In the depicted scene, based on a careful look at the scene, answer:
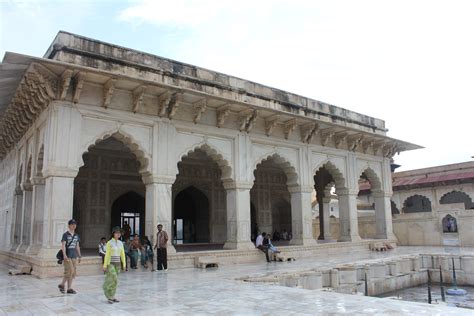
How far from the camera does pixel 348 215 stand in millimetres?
16031

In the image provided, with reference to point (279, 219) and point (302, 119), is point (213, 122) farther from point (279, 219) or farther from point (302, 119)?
point (279, 219)

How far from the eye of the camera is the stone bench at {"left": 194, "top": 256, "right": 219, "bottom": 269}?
10882mm

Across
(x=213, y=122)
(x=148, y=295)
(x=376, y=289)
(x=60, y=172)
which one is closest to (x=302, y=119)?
(x=213, y=122)

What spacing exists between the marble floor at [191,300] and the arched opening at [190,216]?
30.2 ft

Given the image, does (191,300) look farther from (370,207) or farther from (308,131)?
(370,207)

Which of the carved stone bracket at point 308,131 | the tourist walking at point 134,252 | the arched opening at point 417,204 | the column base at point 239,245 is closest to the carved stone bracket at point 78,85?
the tourist walking at point 134,252

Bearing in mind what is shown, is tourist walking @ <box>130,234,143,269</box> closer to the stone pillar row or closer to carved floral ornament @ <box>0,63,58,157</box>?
the stone pillar row

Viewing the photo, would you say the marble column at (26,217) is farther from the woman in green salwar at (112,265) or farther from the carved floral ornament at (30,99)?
the woman in green salwar at (112,265)

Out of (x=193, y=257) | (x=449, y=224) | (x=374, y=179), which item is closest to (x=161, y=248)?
(x=193, y=257)

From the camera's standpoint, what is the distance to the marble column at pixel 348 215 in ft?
52.4

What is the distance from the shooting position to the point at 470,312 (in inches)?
192

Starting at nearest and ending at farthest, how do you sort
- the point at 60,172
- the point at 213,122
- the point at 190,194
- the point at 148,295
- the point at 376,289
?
the point at 148,295 < the point at 60,172 < the point at 376,289 < the point at 213,122 < the point at 190,194

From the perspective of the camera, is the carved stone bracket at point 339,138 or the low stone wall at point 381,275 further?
the carved stone bracket at point 339,138

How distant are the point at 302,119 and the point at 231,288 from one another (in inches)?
300
